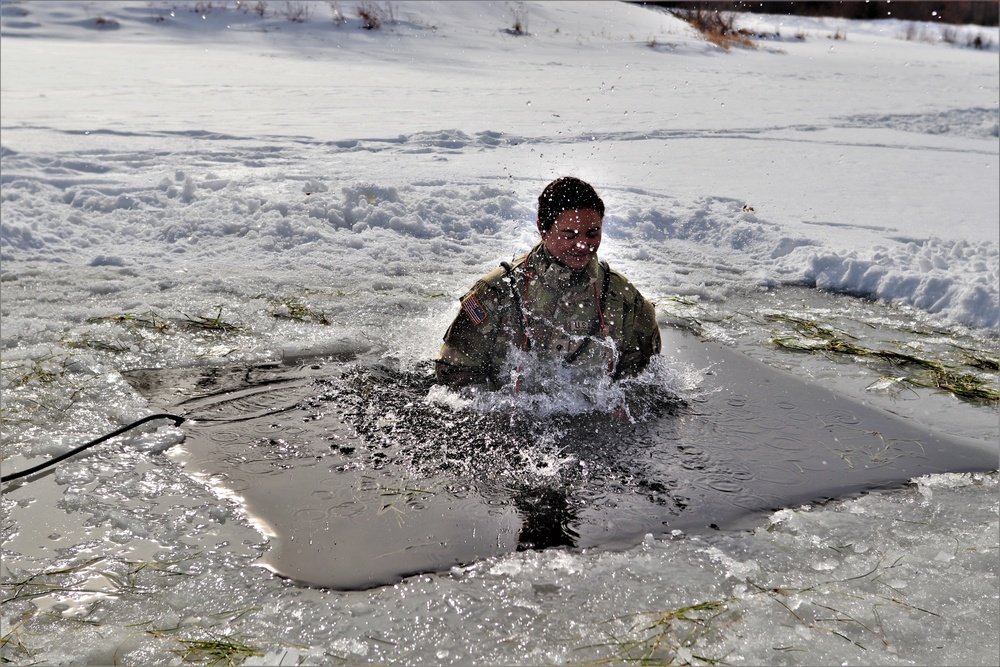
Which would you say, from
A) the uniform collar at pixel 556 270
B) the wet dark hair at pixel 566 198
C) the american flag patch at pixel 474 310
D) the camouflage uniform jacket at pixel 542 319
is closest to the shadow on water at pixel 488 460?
the camouflage uniform jacket at pixel 542 319

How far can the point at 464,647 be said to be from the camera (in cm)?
250

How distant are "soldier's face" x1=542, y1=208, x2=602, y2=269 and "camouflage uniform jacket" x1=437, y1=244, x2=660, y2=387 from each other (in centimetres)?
6

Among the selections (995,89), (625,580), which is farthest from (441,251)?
(995,89)

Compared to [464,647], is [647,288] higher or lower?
higher

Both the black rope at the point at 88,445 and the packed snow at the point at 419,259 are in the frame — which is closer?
the packed snow at the point at 419,259

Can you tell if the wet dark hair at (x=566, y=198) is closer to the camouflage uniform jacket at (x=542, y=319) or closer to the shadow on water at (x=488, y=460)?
the camouflage uniform jacket at (x=542, y=319)

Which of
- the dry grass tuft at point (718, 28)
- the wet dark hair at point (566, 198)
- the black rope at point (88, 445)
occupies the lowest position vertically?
the black rope at point (88, 445)

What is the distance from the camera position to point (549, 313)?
4191 mm

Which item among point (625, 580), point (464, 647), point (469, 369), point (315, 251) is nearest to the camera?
point (464, 647)

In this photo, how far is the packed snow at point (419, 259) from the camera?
8.63ft

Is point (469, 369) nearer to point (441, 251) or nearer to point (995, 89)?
point (441, 251)

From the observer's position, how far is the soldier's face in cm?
399

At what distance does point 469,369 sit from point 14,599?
7.47 ft

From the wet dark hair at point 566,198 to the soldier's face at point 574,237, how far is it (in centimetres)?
3
